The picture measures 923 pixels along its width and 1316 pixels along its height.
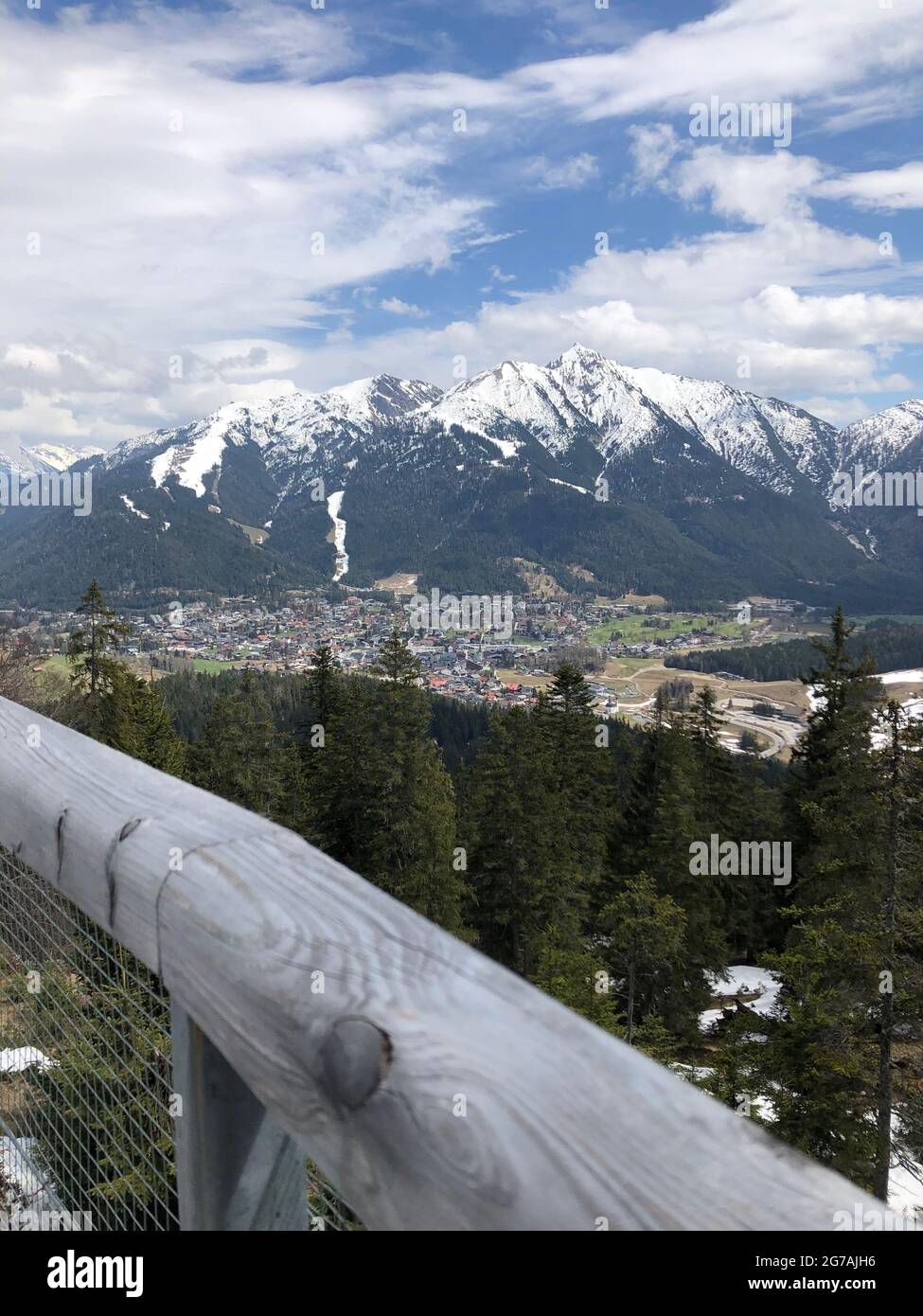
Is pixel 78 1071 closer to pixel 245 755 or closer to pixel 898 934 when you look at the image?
pixel 898 934

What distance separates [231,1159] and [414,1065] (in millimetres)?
420

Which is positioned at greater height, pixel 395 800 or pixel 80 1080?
pixel 80 1080

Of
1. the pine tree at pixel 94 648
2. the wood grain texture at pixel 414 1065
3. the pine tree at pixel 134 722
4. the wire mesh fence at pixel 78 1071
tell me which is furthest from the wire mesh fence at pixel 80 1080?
the pine tree at pixel 94 648

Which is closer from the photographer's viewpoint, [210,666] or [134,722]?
[134,722]

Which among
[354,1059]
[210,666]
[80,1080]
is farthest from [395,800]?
[210,666]

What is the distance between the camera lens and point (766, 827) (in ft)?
103

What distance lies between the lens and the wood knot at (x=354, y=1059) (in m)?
0.84

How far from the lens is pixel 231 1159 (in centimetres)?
107

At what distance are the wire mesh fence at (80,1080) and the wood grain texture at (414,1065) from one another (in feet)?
0.59

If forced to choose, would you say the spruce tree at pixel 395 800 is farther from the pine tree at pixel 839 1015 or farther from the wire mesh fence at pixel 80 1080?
the wire mesh fence at pixel 80 1080

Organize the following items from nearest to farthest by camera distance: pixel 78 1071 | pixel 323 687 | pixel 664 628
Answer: pixel 78 1071
pixel 323 687
pixel 664 628

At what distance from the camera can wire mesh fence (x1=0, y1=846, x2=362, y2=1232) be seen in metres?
1.35

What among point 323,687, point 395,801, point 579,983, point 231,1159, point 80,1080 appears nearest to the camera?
point 231,1159

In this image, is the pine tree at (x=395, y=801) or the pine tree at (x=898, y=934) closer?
the pine tree at (x=898, y=934)
